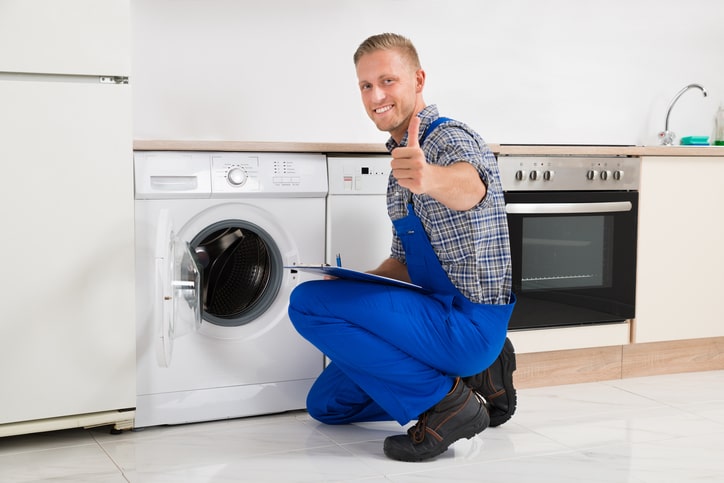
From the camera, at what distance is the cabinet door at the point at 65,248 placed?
7.61 ft

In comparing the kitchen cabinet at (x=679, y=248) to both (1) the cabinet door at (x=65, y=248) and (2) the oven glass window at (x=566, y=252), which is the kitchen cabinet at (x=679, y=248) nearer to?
(2) the oven glass window at (x=566, y=252)

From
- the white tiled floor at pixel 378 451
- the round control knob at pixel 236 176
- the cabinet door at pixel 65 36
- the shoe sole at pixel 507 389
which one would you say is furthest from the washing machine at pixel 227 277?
the shoe sole at pixel 507 389

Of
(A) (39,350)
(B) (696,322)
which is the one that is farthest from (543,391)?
(A) (39,350)

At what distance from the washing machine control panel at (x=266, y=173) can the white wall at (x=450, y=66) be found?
0.66 meters

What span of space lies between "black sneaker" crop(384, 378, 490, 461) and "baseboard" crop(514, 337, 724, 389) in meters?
0.87

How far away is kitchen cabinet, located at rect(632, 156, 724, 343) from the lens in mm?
3230

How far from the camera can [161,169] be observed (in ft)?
8.29

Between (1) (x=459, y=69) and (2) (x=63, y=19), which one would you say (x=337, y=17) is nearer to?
(1) (x=459, y=69)

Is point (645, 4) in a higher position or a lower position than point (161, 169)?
higher

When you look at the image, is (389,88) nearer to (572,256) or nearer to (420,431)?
(420,431)

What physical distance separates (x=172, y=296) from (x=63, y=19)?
2.71 feet

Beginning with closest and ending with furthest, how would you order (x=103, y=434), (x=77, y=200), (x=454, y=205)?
1. (x=454, y=205)
2. (x=77, y=200)
3. (x=103, y=434)

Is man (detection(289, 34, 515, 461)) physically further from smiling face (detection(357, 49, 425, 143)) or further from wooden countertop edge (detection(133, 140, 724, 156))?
wooden countertop edge (detection(133, 140, 724, 156))

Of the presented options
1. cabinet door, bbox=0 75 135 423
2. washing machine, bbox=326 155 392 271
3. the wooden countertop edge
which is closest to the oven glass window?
the wooden countertop edge
